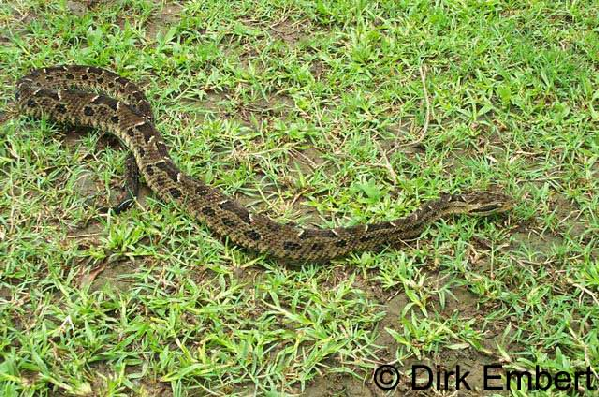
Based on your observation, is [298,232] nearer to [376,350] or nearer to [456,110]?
[376,350]

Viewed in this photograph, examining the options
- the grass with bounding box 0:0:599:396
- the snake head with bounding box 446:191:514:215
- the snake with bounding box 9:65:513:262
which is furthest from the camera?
the snake head with bounding box 446:191:514:215

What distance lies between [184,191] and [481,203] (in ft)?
9.06

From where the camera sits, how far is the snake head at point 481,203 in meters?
6.07

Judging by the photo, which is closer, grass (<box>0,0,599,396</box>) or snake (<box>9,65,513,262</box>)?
grass (<box>0,0,599,396</box>)

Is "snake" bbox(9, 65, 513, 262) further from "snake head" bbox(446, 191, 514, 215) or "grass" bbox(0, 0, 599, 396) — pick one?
"grass" bbox(0, 0, 599, 396)

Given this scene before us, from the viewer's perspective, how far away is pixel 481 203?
6.08 metres

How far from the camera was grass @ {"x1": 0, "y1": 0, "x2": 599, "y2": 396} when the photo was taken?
499 cm

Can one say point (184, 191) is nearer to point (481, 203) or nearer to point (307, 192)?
point (307, 192)

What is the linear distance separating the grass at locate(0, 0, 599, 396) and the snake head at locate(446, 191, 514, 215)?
0.12 meters

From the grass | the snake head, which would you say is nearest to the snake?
the snake head

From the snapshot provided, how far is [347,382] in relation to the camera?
488 cm

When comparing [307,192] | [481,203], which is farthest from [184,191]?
[481,203]

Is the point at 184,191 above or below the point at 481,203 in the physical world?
above

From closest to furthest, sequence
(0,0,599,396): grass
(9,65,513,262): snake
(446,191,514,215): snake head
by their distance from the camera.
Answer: (0,0,599,396): grass → (9,65,513,262): snake → (446,191,514,215): snake head
